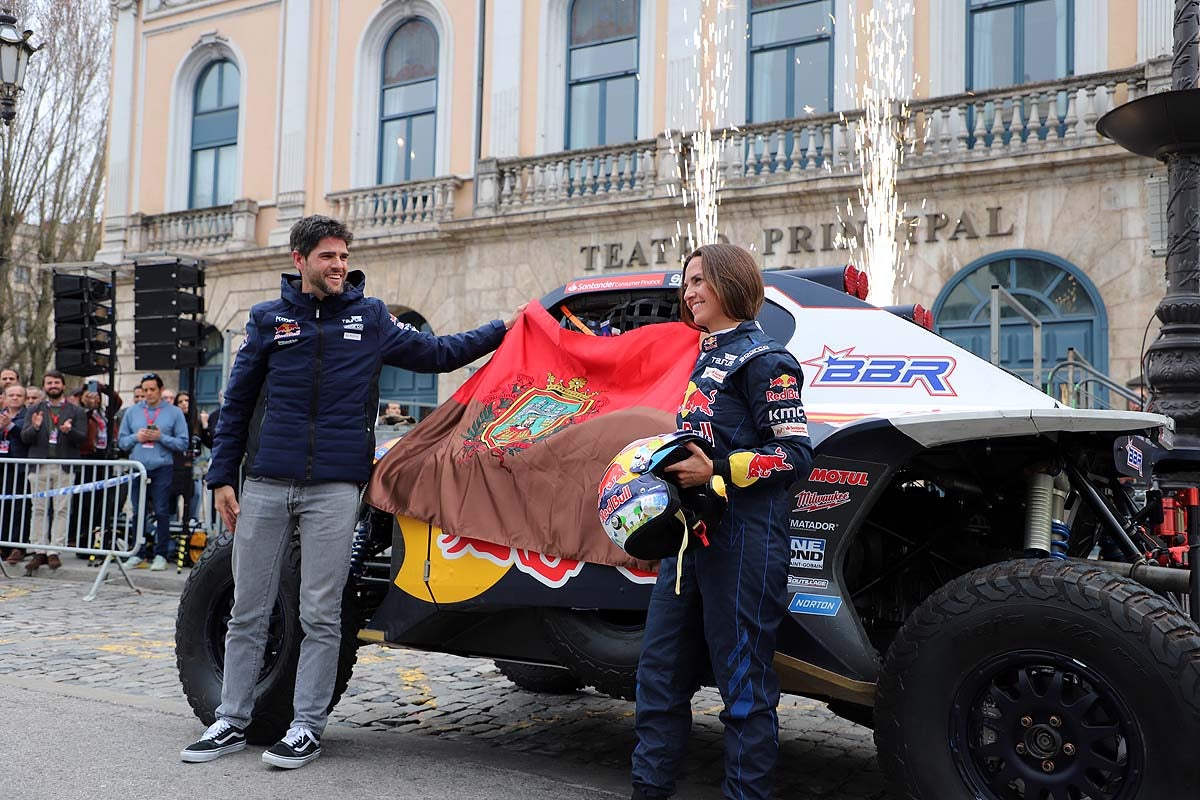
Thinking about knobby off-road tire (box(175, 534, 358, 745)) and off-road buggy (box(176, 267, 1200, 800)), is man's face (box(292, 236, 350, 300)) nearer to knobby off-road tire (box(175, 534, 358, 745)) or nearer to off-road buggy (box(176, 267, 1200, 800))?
off-road buggy (box(176, 267, 1200, 800))

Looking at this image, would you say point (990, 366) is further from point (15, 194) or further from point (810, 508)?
point (15, 194)

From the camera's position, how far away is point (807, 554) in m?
3.64

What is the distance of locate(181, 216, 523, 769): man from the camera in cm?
446

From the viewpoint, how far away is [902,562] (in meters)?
4.07

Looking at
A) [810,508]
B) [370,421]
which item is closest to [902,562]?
[810,508]

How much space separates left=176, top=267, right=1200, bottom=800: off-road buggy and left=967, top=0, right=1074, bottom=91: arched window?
1261 cm

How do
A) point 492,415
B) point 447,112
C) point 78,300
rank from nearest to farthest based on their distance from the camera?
point 492,415 < point 78,300 < point 447,112

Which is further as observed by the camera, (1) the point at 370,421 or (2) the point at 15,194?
(2) the point at 15,194

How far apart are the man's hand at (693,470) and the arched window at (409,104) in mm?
18513

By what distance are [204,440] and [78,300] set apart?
89.4 inches

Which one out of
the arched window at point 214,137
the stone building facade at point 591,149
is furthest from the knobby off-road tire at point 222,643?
the arched window at point 214,137

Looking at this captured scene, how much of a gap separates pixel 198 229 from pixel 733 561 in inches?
857

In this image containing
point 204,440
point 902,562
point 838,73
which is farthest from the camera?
point 838,73

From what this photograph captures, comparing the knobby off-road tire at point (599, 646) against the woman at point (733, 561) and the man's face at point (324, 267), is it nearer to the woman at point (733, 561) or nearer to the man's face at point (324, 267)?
the woman at point (733, 561)
